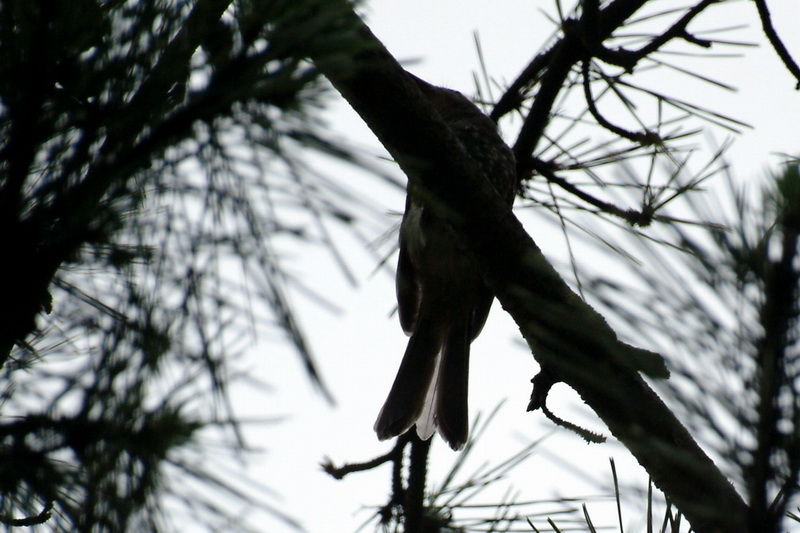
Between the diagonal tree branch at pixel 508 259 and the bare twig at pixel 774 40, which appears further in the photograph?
the bare twig at pixel 774 40

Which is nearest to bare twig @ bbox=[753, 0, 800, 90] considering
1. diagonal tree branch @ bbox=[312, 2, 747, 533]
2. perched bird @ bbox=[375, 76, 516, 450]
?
diagonal tree branch @ bbox=[312, 2, 747, 533]

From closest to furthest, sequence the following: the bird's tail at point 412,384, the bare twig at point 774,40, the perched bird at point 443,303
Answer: the bare twig at point 774,40 < the bird's tail at point 412,384 < the perched bird at point 443,303

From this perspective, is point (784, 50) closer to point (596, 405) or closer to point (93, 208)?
point (596, 405)

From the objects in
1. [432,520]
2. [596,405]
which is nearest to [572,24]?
[596,405]

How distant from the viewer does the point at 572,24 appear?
6.83 ft

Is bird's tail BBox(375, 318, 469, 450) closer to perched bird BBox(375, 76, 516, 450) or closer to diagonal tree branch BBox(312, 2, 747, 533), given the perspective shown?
perched bird BBox(375, 76, 516, 450)

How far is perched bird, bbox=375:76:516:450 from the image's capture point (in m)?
3.31

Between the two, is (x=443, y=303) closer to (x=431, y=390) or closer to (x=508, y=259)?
(x=431, y=390)

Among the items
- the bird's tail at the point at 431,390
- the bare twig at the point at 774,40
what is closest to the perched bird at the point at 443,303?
the bird's tail at the point at 431,390

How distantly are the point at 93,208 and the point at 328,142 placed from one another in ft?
0.79

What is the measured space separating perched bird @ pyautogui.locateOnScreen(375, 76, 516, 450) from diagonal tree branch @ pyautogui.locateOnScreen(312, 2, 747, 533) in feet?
4.45

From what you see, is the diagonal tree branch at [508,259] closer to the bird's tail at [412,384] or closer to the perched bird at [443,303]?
the bird's tail at [412,384]

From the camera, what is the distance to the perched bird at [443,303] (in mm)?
3312

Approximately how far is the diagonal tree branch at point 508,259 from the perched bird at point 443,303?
1.36 meters
